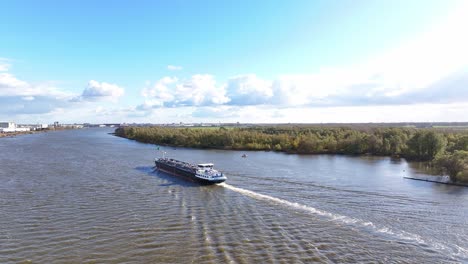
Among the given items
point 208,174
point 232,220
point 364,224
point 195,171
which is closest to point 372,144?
point 195,171

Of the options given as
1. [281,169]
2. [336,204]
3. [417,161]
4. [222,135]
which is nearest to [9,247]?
[336,204]

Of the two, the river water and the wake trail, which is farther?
the wake trail

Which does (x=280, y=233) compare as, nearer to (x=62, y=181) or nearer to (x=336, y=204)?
(x=336, y=204)

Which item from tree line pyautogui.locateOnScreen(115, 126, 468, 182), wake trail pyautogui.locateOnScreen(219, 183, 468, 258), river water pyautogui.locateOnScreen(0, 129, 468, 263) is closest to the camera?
river water pyautogui.locateOnScreen(0, 129, 468, 263)

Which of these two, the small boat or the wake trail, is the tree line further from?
the small boat

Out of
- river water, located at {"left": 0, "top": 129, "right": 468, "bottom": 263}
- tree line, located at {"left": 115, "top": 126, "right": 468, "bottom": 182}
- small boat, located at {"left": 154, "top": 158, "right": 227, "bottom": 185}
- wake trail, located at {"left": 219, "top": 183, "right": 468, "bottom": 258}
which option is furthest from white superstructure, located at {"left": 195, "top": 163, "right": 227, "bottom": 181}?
tree line, located at {"left": 115, "top": 126, "right": 468, "bottom": 182}

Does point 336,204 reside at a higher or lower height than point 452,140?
lower

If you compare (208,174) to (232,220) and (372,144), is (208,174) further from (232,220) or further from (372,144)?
(372,144)
